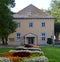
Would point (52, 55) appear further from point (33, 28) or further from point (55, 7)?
point (55, 7)

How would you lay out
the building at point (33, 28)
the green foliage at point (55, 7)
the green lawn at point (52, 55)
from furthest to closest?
the green foliage at point (55, 7)
the building at point (33, 28)
the green lawn at point (52, 55)

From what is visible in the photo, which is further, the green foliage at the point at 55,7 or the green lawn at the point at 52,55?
the green foliage at the point at 55,7

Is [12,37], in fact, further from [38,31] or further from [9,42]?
[38,31]

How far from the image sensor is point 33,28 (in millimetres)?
67750

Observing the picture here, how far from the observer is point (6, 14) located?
37.4 meters

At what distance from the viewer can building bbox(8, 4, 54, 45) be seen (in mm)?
67312

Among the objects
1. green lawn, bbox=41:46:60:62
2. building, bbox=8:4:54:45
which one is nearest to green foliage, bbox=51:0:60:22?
building, bbox=8:4:54:45

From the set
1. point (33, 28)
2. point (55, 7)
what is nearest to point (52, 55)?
point (33, 28)

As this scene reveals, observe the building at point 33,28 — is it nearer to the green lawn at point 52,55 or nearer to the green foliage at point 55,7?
the green foliage at point 55,7

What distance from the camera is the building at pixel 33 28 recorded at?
67312mm

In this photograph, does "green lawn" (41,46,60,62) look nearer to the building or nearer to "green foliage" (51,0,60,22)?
the building

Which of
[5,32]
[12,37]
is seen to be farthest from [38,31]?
[5,32]

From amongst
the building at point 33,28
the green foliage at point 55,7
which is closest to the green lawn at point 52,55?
the building at point 33,28

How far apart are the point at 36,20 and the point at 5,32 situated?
29.7 m
